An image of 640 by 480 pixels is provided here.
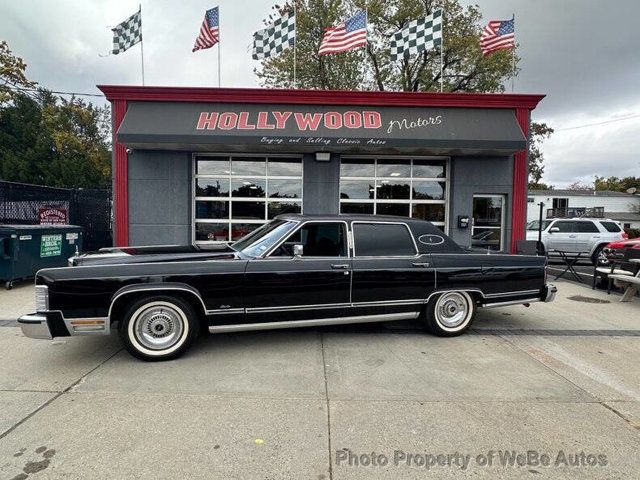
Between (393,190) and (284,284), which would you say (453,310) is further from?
(393,190)

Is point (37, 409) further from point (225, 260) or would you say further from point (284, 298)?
point (284, 298)

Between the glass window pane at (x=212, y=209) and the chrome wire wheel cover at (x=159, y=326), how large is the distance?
6760 millimetres

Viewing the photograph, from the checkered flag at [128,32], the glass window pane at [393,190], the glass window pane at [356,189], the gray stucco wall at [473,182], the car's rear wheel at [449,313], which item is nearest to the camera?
the car's rear wheel at [449,313]

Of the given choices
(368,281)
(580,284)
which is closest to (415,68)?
(580,284)

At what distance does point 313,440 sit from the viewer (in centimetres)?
277

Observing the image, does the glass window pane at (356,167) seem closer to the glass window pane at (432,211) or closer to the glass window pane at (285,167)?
the glass window pane at (285,167)

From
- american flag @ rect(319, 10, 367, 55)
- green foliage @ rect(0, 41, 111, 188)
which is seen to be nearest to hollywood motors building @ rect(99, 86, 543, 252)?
american flag @ rect(319, 10, 367, 55)

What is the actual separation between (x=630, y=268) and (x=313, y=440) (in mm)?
8319

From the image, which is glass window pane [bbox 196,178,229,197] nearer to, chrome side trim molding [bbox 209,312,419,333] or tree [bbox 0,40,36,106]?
chrome side trim molding [bbox 209,312,419,333]

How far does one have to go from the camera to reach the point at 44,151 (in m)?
36.0

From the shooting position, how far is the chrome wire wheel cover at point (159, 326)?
4.16 meters

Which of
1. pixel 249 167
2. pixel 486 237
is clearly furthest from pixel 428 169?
pixel 249 167

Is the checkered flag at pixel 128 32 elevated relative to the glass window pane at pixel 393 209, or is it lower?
elevated

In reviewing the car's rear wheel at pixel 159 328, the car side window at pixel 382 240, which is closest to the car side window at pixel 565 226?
the car side window at pixel 382 240
